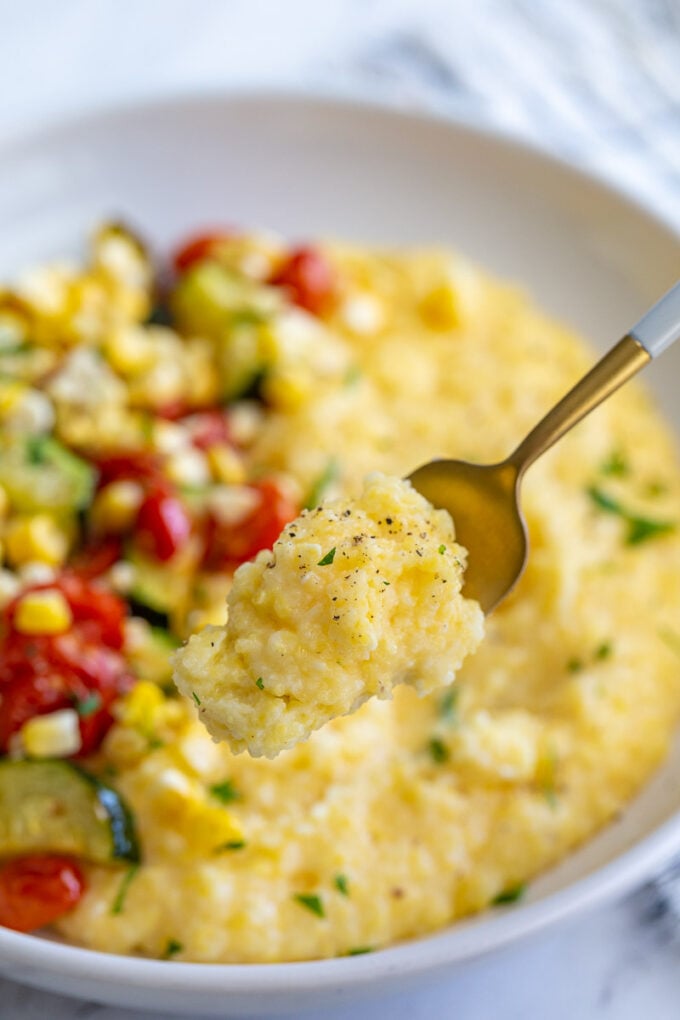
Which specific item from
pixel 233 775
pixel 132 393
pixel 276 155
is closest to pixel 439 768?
pixel 233 775

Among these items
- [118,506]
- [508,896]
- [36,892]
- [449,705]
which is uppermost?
[449,705]

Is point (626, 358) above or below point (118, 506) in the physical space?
above

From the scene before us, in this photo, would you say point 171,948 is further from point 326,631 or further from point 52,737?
point 326,631

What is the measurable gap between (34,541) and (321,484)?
1.26m

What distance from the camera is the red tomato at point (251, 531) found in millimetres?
4883

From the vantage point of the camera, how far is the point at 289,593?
3.12 meters

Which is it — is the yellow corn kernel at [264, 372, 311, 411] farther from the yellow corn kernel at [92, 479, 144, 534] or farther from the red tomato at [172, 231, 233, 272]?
the red tomato at [172, 231, 233, 272]

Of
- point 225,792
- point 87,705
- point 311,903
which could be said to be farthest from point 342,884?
point 87,705

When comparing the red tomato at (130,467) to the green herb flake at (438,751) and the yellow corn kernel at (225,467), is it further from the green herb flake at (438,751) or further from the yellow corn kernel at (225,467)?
the green herb flake at (438,751)

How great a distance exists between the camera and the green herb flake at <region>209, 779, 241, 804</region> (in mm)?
4168

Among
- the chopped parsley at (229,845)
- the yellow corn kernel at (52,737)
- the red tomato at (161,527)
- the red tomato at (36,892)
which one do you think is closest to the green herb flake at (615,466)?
the red tomato at (161,527)

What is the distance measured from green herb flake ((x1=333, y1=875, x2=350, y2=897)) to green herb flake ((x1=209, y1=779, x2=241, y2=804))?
0.47m

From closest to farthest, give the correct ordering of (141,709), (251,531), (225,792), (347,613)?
(347,613) → (225,792) → (141,709) → (251,531)

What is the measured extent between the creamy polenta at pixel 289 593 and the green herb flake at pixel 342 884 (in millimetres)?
30
